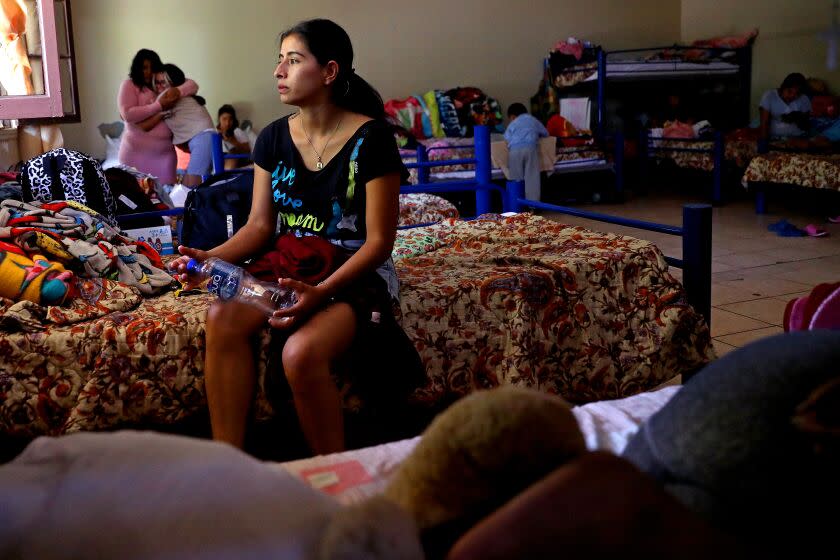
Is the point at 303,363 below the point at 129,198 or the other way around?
below

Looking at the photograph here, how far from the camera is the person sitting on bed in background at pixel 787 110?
8.24 metres

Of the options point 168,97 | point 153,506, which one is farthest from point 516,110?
point 153,506

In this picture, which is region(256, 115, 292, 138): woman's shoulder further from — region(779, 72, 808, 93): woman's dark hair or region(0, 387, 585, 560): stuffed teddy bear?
region(779, 72, 808, 93): woman's dark hair

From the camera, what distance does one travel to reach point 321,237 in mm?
2510

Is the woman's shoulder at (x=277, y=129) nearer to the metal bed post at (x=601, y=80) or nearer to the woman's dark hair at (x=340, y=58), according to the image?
the woman's dark hair at (x=340, y=58)

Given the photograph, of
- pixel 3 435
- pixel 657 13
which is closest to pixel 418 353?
pixel 3 435

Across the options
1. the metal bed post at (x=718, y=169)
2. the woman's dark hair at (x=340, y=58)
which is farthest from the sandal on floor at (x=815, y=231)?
the woman's dark hair at (x=340, y=58)

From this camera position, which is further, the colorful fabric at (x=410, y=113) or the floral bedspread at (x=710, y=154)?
the colorful fabric at (x=410, y=113)

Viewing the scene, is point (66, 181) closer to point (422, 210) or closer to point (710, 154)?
point (422, 210)

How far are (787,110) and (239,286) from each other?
7532mm

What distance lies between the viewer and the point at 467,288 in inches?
105

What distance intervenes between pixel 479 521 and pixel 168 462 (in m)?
0.34

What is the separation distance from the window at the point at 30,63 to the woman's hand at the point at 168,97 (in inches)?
77.1

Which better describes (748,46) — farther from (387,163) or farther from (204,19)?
(387,163)
